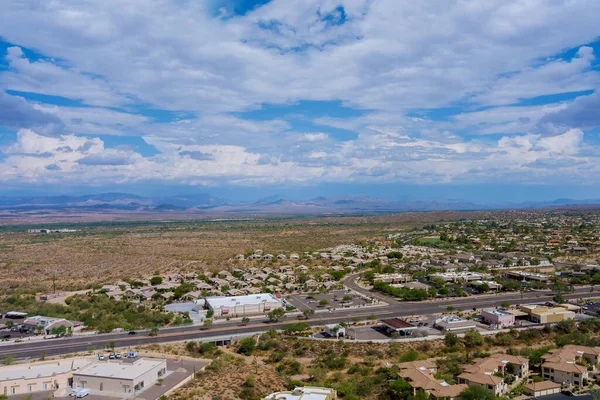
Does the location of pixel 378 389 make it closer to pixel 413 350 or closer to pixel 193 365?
pixel 413 350

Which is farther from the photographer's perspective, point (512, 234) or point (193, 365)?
point (512, 234)

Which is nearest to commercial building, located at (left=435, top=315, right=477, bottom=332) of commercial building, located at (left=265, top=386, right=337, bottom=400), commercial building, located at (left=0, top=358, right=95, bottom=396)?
commercial building, located at (left=265, top=386, right=337, bottom=400)

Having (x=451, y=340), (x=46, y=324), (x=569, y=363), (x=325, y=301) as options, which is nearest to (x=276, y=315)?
(x=325, y=301)

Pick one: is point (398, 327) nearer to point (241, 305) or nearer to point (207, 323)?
point (241, 305)

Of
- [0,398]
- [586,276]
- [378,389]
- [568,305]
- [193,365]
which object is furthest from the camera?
[586,276]

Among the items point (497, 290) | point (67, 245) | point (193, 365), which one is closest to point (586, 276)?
point (497, 290)

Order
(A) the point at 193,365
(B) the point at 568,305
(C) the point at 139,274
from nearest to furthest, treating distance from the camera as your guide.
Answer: (A) the point at 193,365, (B) the point at 568,305, (C) the point at 139,274
